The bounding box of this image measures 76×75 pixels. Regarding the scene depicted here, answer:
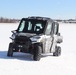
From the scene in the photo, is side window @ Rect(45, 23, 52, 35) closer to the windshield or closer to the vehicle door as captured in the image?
the vehicle door

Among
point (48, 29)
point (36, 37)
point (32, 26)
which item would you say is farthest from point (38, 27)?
point (36, 37)

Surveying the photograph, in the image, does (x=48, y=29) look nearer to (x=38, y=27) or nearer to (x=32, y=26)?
(x=38, y=27)

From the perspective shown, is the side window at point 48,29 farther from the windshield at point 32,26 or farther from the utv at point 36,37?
the windshield at point 32,26

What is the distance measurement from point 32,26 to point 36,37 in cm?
114

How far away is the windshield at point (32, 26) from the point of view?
13914 mm

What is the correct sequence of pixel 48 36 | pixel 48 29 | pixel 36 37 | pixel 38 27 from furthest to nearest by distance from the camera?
1. pixel 48 29
2. pixel 38 27
3. pixel 48 36
4. pixel 36 37

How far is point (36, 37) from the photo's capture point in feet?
43.0

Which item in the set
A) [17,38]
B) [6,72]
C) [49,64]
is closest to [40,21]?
[17,38]

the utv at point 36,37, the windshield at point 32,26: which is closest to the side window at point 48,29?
the utv at point 36,37

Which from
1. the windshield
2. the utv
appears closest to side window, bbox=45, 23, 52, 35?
the utv

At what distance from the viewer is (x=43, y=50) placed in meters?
13.4

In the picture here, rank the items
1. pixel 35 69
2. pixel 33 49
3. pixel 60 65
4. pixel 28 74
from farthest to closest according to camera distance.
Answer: pixel 33 49, pixel 60 65, pixel 35 69, pixel 28 74

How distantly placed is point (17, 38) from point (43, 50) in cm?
112

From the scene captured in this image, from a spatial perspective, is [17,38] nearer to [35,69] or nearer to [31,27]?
[31,27]
